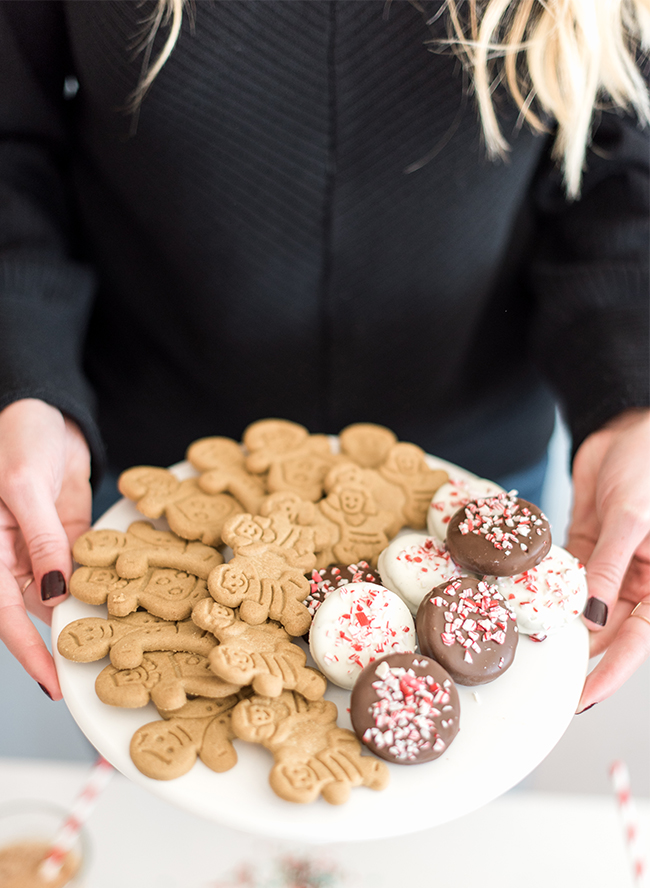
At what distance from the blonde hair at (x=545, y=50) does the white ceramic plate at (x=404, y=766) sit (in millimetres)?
675

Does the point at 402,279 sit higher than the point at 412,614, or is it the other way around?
the point at 402,279

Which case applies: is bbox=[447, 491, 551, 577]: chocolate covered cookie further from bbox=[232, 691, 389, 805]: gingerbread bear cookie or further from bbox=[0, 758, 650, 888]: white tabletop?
bbox=[0, 758, 650, 888]: white tabletop

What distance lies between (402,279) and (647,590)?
56cm

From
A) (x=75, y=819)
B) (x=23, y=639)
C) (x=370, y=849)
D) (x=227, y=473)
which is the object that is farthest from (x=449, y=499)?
(x=75, y=819)

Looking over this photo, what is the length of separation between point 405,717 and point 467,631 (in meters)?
0.12

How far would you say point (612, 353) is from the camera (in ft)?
3.33

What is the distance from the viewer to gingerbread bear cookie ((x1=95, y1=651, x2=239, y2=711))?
676 millimetres

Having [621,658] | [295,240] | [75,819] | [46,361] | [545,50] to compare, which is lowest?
[75,819]

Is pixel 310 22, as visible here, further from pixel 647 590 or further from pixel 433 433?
pixel 647 590

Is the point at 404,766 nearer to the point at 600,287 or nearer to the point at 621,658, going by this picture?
the point at 621,658

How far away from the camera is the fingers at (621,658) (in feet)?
2.57

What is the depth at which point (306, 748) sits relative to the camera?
0.66 meters

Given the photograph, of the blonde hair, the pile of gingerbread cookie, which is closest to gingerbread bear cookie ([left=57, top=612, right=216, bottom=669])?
the pile of gingerbread cookie

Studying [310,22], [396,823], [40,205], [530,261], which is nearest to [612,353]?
[530,261]
